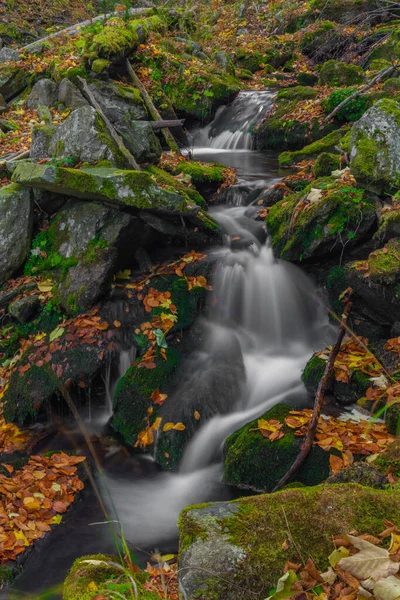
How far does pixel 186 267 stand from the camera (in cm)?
661

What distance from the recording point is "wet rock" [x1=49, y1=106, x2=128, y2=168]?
736 cm

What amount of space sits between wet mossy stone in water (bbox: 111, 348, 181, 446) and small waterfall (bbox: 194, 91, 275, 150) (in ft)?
A: 25.8

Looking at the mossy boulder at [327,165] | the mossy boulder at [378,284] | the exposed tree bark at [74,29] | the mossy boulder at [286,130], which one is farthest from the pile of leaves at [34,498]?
the exposed tree bark at [74,29]

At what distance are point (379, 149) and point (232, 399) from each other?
152 inches

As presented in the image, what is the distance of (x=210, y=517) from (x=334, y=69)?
1268 centimetres

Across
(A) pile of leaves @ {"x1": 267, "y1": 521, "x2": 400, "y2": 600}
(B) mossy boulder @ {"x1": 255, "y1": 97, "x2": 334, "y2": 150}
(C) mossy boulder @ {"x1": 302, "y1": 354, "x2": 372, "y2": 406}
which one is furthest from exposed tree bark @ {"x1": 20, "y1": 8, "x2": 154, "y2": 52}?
(A) pile of leaves @ {"x1": 267, "y1": 521, "x2": 400, "y2": 600}

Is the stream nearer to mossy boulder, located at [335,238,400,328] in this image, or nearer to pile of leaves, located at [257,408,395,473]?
pile of leaves, located at [257,408,395,473]

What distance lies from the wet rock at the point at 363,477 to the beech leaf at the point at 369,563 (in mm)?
1027

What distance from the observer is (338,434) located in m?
4.04

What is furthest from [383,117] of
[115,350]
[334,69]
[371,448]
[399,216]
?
[334,69]

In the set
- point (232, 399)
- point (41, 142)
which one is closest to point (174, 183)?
point (41, 142)

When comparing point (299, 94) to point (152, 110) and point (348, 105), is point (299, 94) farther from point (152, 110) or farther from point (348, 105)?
point (152, 110)

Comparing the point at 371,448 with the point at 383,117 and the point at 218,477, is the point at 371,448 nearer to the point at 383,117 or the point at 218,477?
the point at 218,477

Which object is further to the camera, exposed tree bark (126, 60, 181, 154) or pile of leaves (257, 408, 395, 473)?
exposed tree bark (126, 60, 181, 154)
